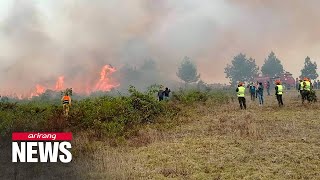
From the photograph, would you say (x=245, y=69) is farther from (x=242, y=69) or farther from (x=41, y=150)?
(x=41, y=150)

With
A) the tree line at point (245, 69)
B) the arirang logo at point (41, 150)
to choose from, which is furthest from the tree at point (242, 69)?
the arirang logo at point (41, 150)

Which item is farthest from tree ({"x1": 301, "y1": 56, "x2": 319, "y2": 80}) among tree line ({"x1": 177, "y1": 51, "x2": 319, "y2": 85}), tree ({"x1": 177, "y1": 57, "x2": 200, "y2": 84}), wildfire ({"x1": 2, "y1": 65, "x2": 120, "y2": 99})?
wildfire ({"x1": 2, "y1": 65, "x2": 120, "y2": 99})

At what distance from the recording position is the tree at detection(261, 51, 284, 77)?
113m

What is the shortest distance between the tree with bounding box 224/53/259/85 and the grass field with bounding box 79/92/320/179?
95.6 metres

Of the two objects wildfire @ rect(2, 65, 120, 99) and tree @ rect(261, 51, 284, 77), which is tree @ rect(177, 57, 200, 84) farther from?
wildfire @ rect(2, 65, 120, 99)

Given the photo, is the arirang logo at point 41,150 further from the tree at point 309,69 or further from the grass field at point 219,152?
the tree at point 309,69

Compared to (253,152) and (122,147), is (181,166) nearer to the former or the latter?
(253,152)

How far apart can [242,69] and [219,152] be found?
339 feet

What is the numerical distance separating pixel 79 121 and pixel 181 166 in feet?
30.2

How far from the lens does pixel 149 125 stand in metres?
19.4

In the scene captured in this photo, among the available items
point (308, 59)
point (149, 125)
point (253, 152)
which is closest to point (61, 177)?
point (253, 152)

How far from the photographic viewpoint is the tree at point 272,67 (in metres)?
113

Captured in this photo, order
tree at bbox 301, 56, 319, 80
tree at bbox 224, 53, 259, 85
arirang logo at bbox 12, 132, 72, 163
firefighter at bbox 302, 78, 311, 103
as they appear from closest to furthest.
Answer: arirang logo at bbox 12, 132, 72, 163 → firefighter at bbox 302, 78, 311, 103 → tree at bbox 301, 56, 319, 80 → tree at bbox 224, 53, 259, 85

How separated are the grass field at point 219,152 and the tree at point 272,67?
325 ft
